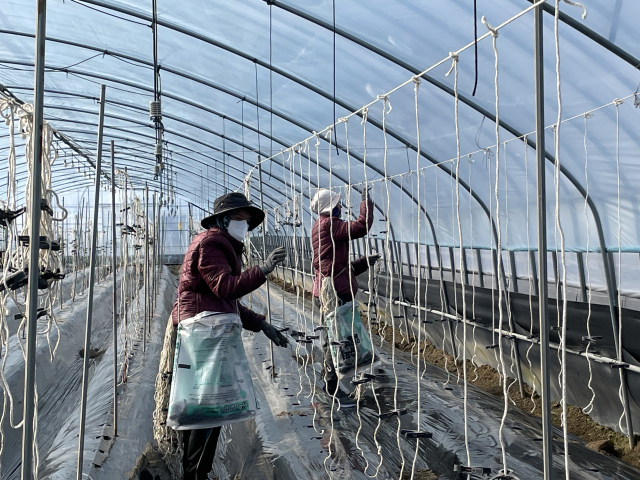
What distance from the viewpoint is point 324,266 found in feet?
13.6

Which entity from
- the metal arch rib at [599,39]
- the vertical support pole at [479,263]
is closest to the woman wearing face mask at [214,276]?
the metal arch rib at [599,39]

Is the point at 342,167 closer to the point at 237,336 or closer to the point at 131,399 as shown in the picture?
the point at 131,399

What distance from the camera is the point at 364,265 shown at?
171 inches

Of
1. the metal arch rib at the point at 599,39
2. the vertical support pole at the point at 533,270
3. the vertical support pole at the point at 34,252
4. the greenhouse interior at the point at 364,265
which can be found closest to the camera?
the vertical support pole at the point at 34,252

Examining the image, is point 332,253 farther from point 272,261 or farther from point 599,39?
point 599,39

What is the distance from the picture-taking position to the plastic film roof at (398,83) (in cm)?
412

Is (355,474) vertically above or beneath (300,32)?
beneath

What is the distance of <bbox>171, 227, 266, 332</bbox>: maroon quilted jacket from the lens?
8.64 ft

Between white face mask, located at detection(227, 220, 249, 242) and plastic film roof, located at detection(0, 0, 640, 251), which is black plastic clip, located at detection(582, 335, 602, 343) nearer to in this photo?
plastic film roof, located at detection(0, 0, 640, 251)

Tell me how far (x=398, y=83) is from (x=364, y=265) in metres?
2.28

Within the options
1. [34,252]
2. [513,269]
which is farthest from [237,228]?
[513,269]

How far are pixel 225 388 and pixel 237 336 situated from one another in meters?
0.25

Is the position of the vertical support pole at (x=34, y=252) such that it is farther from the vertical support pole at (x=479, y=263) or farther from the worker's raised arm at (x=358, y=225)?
the vertical support pole at (x=479, y=263)

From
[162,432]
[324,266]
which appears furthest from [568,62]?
[162,432]
